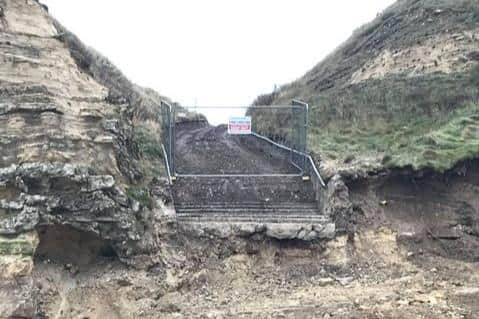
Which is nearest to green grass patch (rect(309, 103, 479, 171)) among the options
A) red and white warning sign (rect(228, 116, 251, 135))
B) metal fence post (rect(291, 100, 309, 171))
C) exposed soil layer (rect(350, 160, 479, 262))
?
exposed soil layer (rect(350, 160, 479, 262))

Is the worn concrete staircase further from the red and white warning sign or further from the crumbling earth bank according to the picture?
the red and white warning sign

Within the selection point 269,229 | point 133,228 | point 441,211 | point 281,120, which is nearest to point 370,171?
point 441,211

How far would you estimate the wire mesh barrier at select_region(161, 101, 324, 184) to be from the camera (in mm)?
19047

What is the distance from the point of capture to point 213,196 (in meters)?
17.9

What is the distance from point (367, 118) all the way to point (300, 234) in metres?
7.60

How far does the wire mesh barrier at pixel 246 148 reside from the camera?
62.5 ft

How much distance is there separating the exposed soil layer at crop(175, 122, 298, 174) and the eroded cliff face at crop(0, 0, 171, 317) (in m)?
4.40

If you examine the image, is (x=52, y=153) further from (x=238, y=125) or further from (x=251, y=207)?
(x=238, y=125)

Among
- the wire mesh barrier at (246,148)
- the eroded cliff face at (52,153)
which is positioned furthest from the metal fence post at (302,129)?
the eroded cliff face at (52,153)

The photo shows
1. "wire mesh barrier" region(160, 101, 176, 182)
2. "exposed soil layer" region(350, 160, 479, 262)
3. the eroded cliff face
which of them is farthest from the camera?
"wire mesh barrier" region(160, 101, 176, 182)

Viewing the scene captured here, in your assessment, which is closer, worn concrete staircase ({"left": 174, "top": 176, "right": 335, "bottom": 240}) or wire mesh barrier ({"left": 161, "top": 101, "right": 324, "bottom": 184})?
worn concrete staircase ({"left": 174, "top": 176, "right": 335, "bottom": 240})

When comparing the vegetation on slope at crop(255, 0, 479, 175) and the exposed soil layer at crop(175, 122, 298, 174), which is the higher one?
the vegetation on slope at crop(255, 0, 479, 175)

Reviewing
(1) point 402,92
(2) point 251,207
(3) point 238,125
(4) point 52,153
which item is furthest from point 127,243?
(1) point 402,92

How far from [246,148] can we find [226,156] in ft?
8.70
